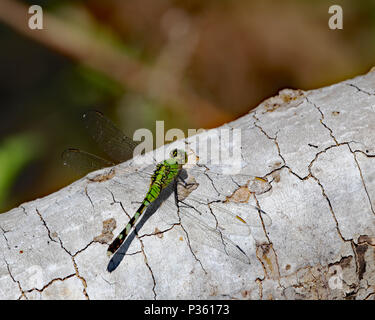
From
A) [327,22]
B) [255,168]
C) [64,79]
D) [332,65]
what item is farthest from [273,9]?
[255,168]

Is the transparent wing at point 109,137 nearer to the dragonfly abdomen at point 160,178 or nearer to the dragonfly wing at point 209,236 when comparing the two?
the dragonfly abdomen at point 160,178

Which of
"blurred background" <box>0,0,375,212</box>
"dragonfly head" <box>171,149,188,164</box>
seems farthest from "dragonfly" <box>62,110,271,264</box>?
"blurred background" <box>0,0,375,212</box>

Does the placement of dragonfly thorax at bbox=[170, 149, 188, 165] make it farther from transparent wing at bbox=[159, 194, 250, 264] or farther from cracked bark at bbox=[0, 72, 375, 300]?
transparent wing at bbox=[159, 194, 250, 264]

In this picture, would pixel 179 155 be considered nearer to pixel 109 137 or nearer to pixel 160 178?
pixel 160 178

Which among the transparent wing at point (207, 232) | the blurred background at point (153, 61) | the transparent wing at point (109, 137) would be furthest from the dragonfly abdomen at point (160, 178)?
the blurred background at point (153, 61)

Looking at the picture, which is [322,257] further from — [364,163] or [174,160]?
[174,160]

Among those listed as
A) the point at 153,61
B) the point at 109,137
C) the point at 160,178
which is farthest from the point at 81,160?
the point at 153,61
